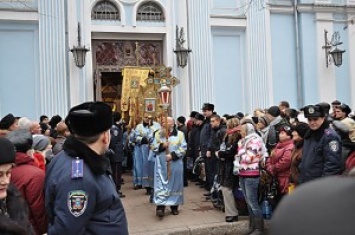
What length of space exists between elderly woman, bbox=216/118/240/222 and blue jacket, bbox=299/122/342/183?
198 centimetres

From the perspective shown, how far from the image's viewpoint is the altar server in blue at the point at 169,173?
854 cm

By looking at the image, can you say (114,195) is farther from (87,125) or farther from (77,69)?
(77,69)

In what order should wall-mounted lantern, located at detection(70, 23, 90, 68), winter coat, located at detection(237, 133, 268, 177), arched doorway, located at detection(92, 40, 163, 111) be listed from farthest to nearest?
arched doorway, located at detection(92, 40, 163, 111) < wall-mounted lantern, located at detection(70, 23, 90, 68) < winter coat, located at detection(237, 133, 268, 177)

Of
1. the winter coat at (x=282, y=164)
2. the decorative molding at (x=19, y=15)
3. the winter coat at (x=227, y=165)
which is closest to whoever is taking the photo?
the winter coat at (x=282, y=164)

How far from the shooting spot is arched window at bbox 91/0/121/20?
44.0ft

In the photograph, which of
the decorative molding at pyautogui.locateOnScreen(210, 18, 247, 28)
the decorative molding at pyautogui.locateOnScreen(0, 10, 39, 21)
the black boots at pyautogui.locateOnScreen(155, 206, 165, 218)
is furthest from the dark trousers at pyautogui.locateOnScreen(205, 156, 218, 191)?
the decorative molding at pyautogui.locateOnScreen(0, 10, 39, 21)

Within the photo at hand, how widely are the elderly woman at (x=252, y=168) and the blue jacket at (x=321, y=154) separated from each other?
1.30m

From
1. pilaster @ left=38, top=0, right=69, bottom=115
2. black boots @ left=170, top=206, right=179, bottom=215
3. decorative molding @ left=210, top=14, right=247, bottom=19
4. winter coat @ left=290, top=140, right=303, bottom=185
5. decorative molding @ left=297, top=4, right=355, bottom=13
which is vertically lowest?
black boots @ left=170, top=206, right=179, bottom=215

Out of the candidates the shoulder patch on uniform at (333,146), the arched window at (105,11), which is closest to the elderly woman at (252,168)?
the shoulder patch on uniform at (333,146)

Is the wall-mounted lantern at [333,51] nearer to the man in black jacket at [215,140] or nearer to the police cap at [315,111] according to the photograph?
the man in black jacket at [215,140]

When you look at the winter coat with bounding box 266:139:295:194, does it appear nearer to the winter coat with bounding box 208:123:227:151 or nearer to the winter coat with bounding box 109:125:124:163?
the winter coat with bounding box 208:123:227:151

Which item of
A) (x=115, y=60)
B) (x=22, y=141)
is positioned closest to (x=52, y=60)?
(x=115, y=60)

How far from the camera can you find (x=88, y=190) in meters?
2.84

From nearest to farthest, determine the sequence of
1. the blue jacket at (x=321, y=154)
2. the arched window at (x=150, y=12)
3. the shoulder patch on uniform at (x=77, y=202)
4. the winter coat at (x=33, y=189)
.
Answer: the shoulder patch on uniform at (x=77, y=202) → the winter coat at (x=33, y=189) → the blue jacket at (x=321, y=154) → the arched window at (x=150, y=12)
